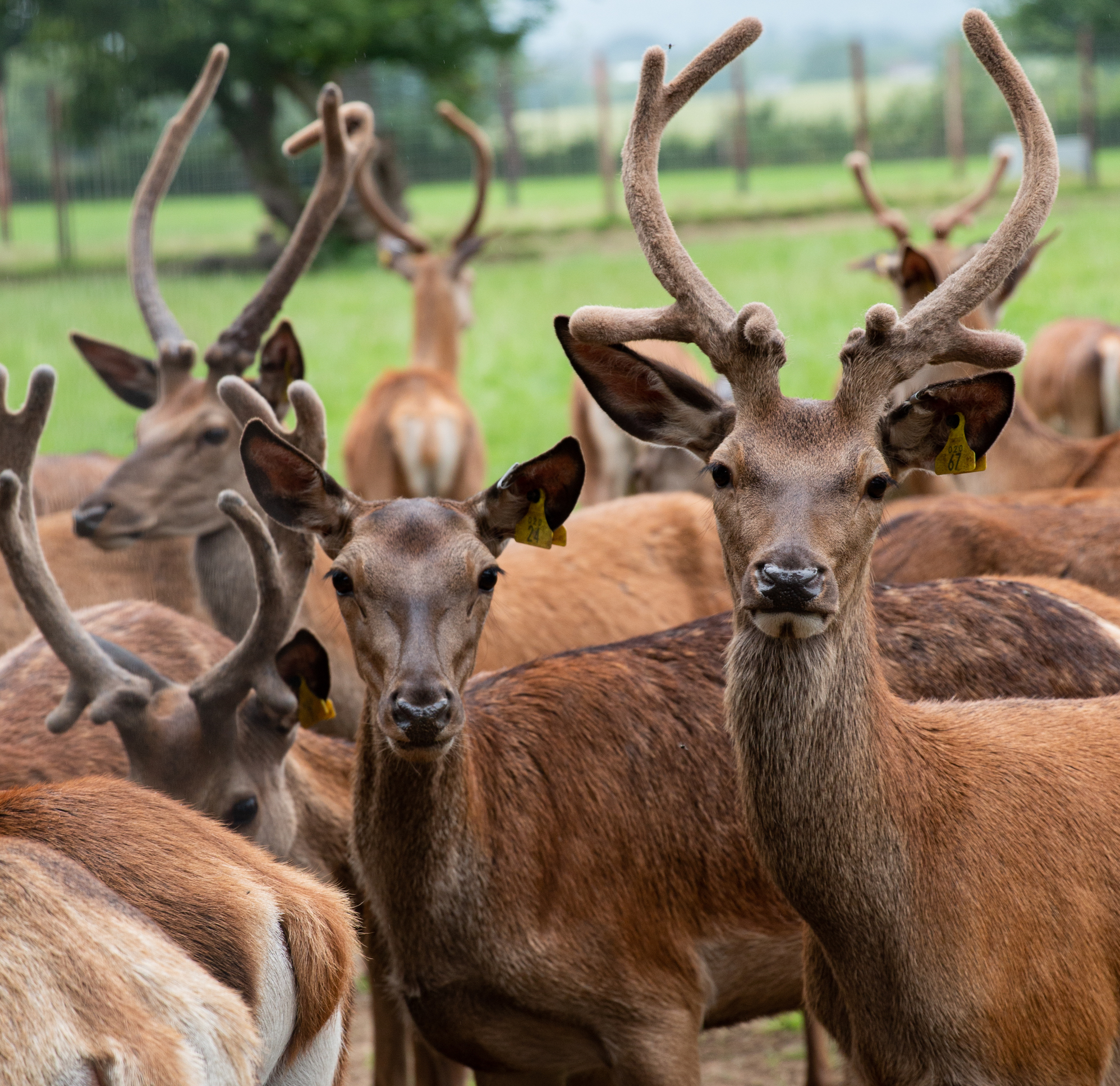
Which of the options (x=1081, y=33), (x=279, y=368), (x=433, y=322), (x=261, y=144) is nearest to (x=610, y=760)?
(x=279, y=368)

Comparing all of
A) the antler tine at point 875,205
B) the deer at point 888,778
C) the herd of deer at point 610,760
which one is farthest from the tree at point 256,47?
the deer at point 888,778

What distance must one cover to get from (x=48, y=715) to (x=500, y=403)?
9.58 m

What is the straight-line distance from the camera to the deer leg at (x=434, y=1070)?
14.3 ft

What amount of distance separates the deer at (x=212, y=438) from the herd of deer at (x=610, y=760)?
0.02m

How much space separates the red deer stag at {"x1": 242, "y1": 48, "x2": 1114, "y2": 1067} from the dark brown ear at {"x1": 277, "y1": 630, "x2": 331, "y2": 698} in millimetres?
374

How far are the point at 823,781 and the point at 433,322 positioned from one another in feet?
24.5

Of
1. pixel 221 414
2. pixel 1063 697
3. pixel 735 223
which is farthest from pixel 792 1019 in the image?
pixel 735 223

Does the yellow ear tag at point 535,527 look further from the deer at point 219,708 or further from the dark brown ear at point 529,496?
the deer at point 219,708

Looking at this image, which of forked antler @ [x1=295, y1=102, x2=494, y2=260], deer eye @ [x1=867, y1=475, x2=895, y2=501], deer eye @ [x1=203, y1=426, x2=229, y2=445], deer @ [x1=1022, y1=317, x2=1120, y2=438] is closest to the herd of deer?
deer eye @ [x1=867, y1=475, x2=895, y2=501]

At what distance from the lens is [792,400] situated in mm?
3004

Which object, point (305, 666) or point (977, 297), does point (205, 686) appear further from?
point (977, 297)

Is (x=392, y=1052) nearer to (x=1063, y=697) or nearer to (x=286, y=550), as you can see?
(x=286, y=550)

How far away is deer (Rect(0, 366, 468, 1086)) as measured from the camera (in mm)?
3881

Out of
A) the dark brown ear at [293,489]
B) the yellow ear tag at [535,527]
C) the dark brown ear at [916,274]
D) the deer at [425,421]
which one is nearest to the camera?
the dark brown ear at [293,489]
